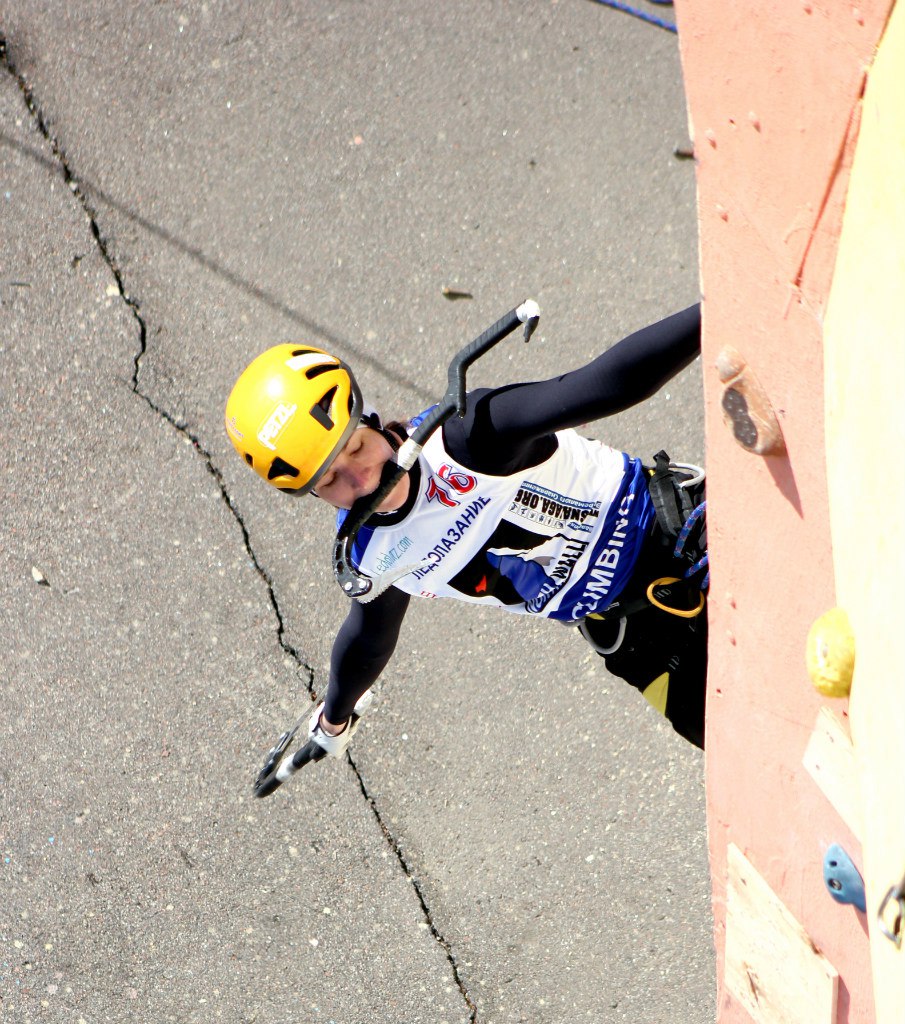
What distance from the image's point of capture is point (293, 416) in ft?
8.22

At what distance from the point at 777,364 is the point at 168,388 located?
3.38 metres

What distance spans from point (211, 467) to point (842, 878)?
3.31m

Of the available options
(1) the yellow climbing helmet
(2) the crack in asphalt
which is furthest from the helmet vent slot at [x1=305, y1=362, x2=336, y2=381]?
(2) the crack in asphalt

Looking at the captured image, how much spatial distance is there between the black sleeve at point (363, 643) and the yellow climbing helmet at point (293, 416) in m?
0.46

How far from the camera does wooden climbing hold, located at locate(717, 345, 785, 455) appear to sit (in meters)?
1.46

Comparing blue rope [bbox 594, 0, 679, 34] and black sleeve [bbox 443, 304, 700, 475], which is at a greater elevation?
blue rope [bbox 594, 0, 679, 34]

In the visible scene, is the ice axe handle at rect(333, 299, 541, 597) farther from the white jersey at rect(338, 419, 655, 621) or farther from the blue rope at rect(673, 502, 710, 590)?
the blue rope at rect(673, 502, 710, 590)

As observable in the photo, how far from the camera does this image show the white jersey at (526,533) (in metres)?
2.62

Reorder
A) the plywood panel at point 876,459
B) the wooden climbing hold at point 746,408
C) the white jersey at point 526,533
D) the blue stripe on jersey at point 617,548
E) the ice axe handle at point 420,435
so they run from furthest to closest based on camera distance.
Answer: the blue stripe on jersey at point 617,548 → the white jersey at point 526,533 → the ice axe handle at point 420,435 → the wooden climbing hold at point 746,408 → the plywood panel at point 876,459

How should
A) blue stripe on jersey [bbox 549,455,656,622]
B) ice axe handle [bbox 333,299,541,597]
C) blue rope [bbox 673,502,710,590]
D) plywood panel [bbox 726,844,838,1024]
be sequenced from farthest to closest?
blue stripe on jersey [bbox 549,455,656,622], blue rope [bbox 673,502,710,590], ice axe handle [bbox 333,299,541,597], plywood panel [bbox 726,844,838,1024]

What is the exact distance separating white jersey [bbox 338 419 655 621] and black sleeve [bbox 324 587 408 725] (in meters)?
Result: 0.09

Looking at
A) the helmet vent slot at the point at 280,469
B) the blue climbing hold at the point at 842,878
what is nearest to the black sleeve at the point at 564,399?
the helmet vent slot at the point at 280,469

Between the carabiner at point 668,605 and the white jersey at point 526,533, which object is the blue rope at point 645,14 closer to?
the white jersey at point 526,533

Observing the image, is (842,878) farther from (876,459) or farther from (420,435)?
(420,435)
